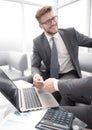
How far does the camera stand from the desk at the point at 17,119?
768 mm

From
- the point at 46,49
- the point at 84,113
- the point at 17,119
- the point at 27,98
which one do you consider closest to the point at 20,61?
the point at 46,49

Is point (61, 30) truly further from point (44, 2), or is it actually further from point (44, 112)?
point (44, 2)

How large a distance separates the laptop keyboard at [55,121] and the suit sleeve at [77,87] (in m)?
0.15

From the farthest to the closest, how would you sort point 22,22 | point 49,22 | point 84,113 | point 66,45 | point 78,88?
point 22,22 < point 66,45 < point 49,22 < point 84,113 < point 78,88

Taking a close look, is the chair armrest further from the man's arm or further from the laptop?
the man's arm

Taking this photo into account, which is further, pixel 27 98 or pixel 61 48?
pixel 61 48

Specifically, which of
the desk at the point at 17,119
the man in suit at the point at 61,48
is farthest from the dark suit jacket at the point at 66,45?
the desk at the point at 17,119

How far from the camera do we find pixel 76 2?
3.27m

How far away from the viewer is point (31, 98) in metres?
1.16

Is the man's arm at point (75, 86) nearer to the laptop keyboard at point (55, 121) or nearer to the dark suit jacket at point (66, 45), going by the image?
the laptop keyboard at point (55, 121)

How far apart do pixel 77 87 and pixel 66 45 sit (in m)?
1.09

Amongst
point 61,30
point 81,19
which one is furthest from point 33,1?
point 61,30

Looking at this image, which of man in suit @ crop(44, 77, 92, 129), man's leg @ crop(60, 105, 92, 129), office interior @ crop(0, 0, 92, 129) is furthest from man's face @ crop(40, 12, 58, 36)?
office interior @ crop(0, 0, 92, 129)

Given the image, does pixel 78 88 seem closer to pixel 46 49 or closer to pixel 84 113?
pixel 84 113
